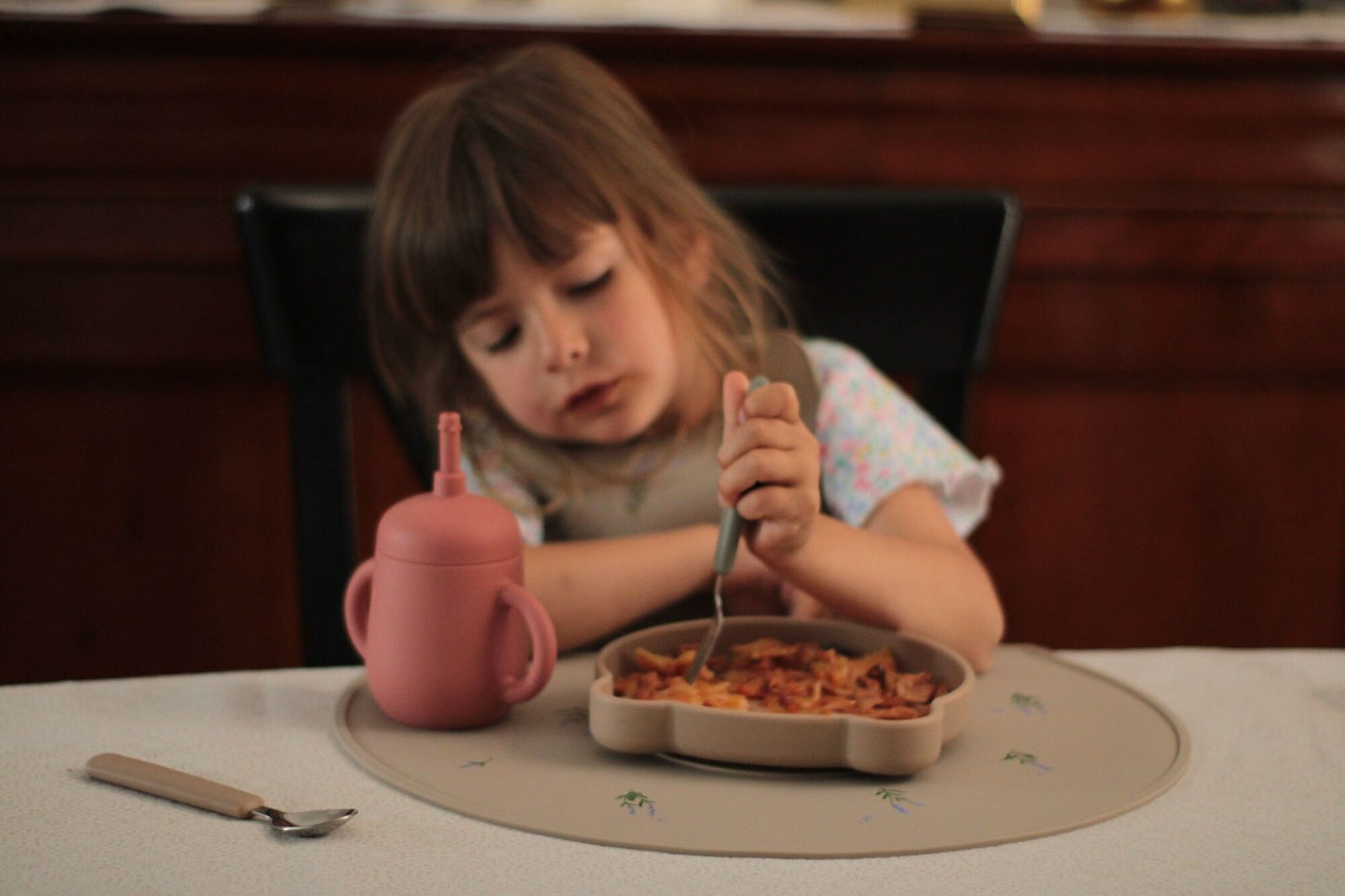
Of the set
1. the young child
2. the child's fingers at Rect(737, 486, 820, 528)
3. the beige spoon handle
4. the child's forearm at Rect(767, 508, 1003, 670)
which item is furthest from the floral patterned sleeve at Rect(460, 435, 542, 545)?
the beige spoon handle

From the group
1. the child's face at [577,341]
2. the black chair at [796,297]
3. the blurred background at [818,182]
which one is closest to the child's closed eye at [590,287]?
the child's face at [577,341]

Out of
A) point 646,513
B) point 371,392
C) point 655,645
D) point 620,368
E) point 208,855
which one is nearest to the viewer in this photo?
point 208,855

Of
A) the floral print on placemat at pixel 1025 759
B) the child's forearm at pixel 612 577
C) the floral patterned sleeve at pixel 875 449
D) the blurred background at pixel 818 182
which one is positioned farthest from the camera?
the blurred background at pixel 818 182

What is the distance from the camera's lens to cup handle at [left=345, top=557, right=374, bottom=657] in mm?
806

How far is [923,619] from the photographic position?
957mm

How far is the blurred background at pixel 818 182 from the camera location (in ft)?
5.56

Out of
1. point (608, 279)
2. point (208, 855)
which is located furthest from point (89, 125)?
point (208, 855)

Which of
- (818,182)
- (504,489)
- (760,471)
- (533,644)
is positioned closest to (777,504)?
(760,471)

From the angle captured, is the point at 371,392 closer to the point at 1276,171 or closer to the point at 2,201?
the point at 2,201

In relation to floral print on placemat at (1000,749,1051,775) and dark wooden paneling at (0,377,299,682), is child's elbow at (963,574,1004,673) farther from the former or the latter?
dark wooden paneling at (0,377,299,682)

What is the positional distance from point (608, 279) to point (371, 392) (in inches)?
28.5

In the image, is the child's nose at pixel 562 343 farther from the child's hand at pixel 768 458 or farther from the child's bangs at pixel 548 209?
the child's hand at pixel 768 458

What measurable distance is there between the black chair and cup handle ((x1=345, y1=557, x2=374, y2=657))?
0.49m

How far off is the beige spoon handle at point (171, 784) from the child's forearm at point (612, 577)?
1.26 feet
